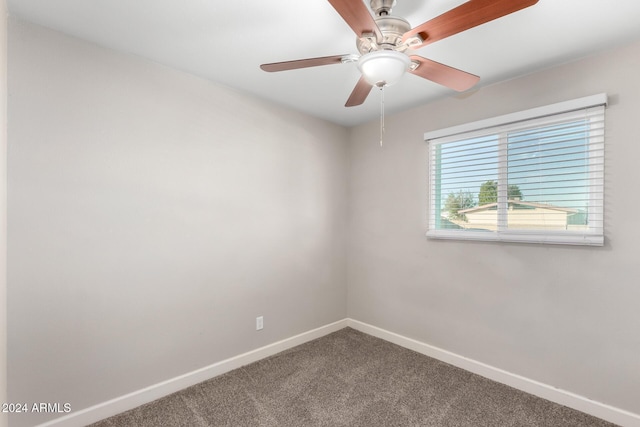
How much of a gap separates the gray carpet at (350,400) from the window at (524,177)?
1.10 metres

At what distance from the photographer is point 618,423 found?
1859 mm

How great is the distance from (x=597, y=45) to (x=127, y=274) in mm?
3241

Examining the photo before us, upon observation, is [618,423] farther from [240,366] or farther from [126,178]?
[126,178]

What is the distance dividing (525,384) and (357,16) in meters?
2.59

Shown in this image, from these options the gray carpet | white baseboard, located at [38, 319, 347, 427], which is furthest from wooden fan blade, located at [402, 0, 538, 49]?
white baseboard, located at [38, 319, 347, 427]

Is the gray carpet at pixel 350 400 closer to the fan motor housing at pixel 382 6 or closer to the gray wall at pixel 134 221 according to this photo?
the gray wall at pixel 134 221

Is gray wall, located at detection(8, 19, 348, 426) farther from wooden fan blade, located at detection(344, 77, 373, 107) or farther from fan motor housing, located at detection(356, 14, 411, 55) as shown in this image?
fan motor housing, located at detection(356, 14, 411, 55)

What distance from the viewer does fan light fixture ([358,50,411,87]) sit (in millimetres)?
1323

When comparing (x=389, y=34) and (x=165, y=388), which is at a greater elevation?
(x=389, y=34)

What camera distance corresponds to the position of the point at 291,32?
1742mm

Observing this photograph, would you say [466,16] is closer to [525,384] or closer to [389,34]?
[389,34]

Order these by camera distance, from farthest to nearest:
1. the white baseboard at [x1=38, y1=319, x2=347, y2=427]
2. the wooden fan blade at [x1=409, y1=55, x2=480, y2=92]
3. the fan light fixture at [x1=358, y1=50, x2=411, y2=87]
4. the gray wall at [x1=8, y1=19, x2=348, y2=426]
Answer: the white baseboard at [x1=38, y1=319, x2=347, y2=427], the gray wall at [x1=8, y1=19, x2=348, y2=426], the wooden fan blade at [x1=409, y1=55, x2=480, y2=92], the fan light fixture at [x1=358, y1=50, x2=411, y2=87]

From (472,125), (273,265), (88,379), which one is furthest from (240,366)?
(472,125)

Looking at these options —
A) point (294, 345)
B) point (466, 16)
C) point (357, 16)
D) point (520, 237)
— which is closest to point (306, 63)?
point (357, 16)
